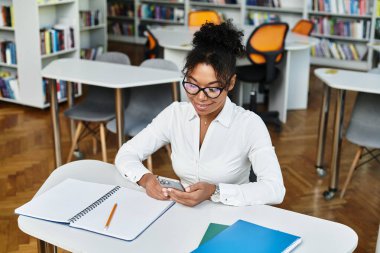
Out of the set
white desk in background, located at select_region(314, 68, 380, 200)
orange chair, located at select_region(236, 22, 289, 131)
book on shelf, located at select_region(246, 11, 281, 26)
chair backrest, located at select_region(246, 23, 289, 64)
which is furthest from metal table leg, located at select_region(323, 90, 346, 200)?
book on shelf, located at select_region(246, 11, 281, 26)

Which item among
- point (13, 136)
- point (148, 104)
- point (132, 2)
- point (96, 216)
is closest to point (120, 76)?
point (148, 104)

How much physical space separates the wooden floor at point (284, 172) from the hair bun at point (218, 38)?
168 centimetres

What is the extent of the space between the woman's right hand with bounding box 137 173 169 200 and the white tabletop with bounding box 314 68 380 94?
6.48ft

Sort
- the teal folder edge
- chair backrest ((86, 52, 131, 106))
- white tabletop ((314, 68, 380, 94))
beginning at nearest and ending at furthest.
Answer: the teal folder edge < white tabletop ((314, 68, 380, 94)) < chair backrest ((86, 52, 131, 106))

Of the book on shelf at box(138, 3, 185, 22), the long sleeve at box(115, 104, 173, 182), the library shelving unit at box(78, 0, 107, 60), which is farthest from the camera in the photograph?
the book on shelf at box(138, 3, 185, 22)

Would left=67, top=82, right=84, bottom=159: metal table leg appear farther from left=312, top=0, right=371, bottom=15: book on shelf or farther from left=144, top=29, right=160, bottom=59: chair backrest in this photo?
left=312, top=0, right=371, bottom=15: book on shelf

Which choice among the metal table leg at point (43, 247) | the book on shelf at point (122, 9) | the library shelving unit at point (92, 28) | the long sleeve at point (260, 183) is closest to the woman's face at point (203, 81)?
the long sleeve at point (260, 183)

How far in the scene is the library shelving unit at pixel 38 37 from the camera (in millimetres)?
5426

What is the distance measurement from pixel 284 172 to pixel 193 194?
2428mm

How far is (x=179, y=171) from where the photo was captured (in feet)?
7.10

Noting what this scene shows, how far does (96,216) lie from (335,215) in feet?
7.12

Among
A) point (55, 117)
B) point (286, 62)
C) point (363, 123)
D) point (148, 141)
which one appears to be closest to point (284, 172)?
point (363, 123)

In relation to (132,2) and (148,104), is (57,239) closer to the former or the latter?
(148,104)

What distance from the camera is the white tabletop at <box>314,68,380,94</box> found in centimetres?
348
